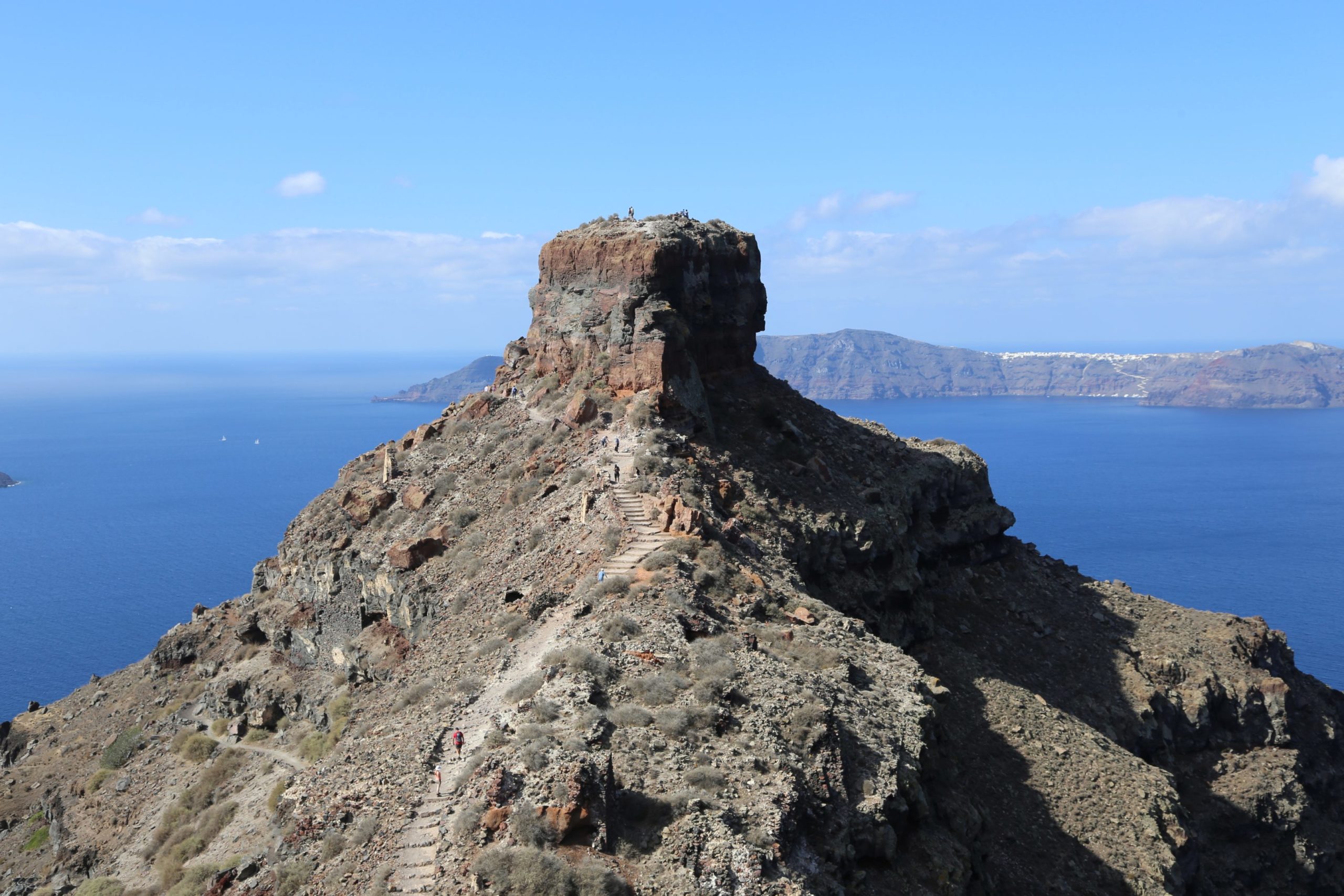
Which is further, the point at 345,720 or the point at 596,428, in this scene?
the point at 596,428

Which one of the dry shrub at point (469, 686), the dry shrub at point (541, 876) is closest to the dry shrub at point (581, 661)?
the dry shrub at point (469, 686)

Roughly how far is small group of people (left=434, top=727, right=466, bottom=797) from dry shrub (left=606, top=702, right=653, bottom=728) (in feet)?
10.8

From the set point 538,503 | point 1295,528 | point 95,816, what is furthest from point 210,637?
point 1295,528

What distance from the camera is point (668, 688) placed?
2369cm

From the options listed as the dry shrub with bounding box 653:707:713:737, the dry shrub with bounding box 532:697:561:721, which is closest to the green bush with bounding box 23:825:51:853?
the dry shrub with bounding box 532:697:561:721

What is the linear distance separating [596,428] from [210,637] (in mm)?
23533

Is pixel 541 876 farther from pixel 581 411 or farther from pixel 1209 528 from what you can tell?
pixel 1209 528

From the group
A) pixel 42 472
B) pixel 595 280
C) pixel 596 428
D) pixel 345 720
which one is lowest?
pixel 42 472

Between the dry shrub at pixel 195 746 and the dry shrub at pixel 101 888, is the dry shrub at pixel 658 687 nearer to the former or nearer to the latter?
the dry shrub at pixel 101 888

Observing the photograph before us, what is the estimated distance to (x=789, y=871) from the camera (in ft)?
60.2

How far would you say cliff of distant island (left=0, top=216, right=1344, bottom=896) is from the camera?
20.3 metres

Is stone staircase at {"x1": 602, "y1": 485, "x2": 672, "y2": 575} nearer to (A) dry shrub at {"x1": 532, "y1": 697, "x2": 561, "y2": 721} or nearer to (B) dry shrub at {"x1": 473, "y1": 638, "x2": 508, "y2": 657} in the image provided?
(B) dry shrub at {"x1": 473, "y1": 638, "x2": 508, "y2": 657}

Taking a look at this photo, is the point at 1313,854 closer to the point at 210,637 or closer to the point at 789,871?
the point at 789,871

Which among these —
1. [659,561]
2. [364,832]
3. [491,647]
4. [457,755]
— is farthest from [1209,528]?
[364,832]
